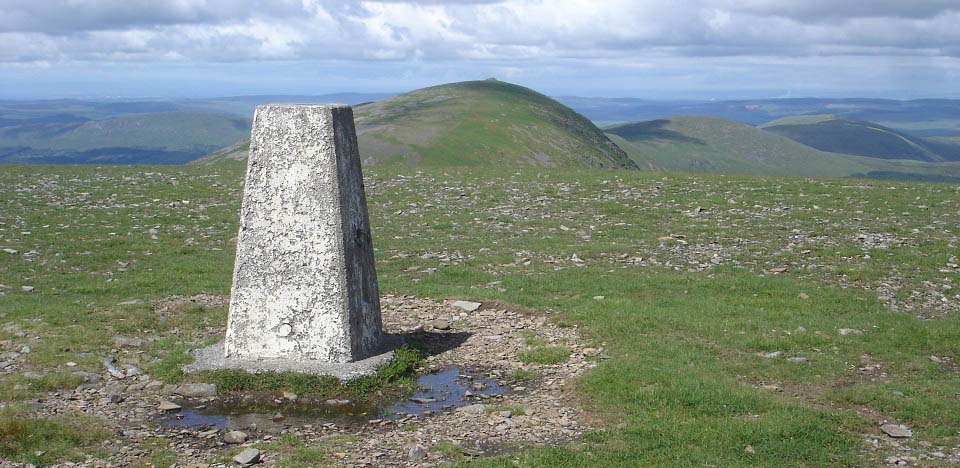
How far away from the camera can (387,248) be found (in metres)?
21.6

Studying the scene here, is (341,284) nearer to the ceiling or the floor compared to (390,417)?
nearer to the ceiling

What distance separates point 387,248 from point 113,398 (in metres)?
10.9

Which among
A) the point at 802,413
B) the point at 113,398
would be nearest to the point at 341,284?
the point at 113,398

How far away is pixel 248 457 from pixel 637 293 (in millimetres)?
9396

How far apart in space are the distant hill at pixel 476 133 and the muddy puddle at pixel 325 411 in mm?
67846

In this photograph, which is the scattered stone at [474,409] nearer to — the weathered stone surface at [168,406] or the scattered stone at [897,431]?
the weathered stone surface at [168,406]

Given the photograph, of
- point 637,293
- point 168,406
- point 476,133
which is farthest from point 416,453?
point 476,133

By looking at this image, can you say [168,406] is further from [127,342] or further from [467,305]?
[467,305]

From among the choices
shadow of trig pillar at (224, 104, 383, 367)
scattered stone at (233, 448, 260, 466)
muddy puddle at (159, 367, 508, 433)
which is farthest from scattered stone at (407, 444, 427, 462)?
shadow of trig pillar at (224, 104, 383, 367)

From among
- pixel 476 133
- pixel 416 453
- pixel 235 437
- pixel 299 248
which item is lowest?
pixel 476 133

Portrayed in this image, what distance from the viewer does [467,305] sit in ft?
52.1

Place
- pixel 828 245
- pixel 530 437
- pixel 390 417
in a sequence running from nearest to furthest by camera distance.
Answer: pixel 530 437 → pixel 390 417 → pixel 828 245

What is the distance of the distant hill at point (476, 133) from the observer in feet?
322

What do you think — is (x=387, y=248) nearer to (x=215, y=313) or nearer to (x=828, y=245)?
(x=215, y=313)
